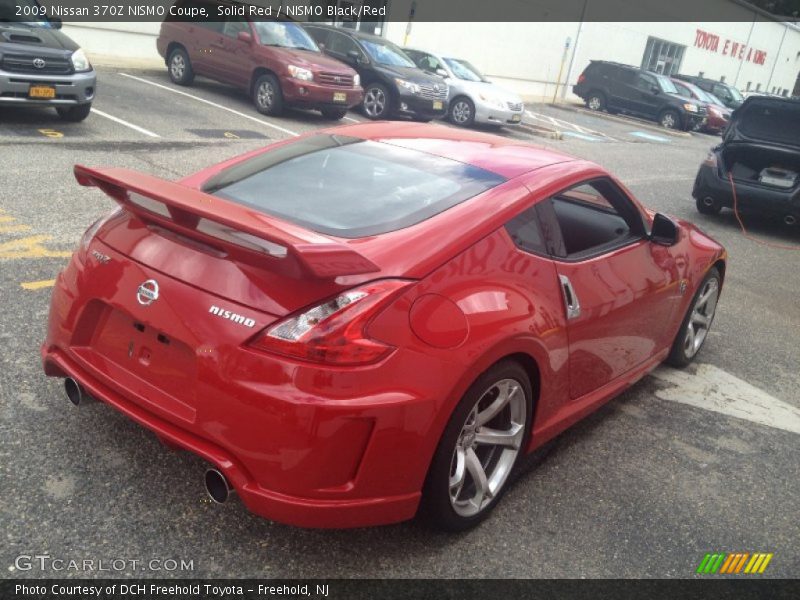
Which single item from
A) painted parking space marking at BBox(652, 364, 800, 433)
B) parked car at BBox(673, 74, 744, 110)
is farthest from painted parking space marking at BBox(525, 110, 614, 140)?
painted parking space marking at BBox(652, 364, 800, 433)

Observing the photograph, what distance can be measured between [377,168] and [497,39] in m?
28.1

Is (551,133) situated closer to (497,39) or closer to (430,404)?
(497,39)

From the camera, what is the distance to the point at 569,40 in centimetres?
3391

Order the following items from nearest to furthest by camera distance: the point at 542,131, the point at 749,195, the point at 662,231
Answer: the point at 662,231 → the point at 749,195 → the point at 542,131

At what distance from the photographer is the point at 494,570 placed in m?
2.97

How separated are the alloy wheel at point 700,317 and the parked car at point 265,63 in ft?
34.2

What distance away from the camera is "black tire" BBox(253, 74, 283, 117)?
14.5m

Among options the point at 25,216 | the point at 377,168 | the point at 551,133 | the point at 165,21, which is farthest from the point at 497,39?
the point at 377,168

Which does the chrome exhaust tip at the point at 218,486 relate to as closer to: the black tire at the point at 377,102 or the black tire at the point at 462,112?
the black tire at the point at 377,102

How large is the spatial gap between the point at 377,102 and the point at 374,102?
7 centimetres

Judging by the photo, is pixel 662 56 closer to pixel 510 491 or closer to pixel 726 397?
pixel 726 397

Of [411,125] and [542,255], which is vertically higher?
[411,125]

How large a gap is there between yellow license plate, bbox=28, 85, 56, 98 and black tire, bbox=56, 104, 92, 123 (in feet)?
2.00

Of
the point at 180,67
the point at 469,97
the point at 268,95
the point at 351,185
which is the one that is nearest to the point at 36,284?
the point at 351,185
